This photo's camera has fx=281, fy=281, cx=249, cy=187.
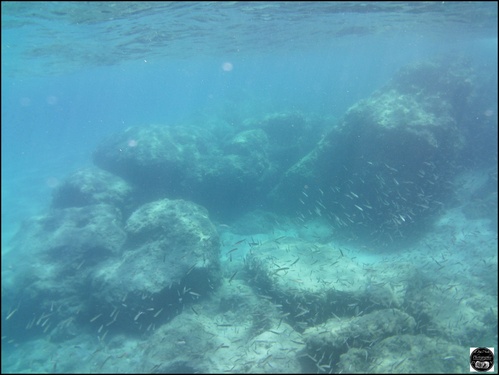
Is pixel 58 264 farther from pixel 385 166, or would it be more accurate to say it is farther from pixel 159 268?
pixel 385 166

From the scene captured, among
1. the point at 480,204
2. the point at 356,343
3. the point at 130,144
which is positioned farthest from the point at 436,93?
the point at 130,144

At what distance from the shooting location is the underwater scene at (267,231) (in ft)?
26.0

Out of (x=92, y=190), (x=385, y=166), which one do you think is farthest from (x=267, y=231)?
(x=92, y=190)

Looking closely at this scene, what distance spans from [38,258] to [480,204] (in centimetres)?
2077

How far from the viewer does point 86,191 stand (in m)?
14.6

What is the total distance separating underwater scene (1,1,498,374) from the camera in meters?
7.92

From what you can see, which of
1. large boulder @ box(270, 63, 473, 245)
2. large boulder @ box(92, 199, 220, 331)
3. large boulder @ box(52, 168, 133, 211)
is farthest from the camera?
large boulder @ box(52, 168, 133, 211)

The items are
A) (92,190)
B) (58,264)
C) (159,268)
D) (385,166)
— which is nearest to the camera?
(159,268)

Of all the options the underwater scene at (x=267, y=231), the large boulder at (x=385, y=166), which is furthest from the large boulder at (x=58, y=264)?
the large boulder at (x=385, y=166)

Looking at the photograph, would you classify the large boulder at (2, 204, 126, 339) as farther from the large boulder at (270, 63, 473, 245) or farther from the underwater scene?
the large boulder at (270, 63, 473, 245)

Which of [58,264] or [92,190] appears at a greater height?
[92,190]

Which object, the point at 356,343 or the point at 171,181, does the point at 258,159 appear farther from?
the point at 356,343

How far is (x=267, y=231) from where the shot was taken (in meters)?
→ 16.2

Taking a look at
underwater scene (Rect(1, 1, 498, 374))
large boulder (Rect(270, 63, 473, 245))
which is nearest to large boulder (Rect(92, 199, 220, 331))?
underwater scene (Rect(1, 1, 498, 374))
